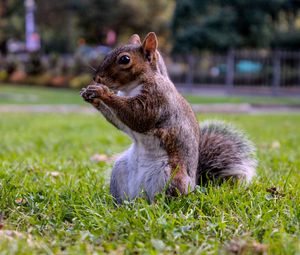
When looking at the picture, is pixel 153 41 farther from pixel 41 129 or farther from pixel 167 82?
pixel 41 129

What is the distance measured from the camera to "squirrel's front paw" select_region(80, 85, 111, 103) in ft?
7.22

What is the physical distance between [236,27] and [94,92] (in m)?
20.7

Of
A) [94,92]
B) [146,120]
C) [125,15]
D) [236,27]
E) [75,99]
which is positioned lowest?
[75,99]

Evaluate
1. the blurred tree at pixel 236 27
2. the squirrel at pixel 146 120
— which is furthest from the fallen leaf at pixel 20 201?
the blurred tree at pixel 236 27

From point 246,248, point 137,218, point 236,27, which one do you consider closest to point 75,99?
point 236,27

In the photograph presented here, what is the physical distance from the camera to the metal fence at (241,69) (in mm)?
17875

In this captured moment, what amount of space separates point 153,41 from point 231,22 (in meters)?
20.2

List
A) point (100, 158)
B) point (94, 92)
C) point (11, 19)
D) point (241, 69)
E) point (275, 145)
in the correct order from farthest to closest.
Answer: point (11, 19) < point (241, 69) < point (275, 145) < point (100, 158) < point (94, 92)

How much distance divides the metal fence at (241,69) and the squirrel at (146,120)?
15.6m

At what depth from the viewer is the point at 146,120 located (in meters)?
2.23

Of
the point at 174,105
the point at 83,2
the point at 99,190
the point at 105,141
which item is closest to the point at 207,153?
the point at 174,105

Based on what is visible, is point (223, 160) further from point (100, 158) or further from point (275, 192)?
point (100, 158)

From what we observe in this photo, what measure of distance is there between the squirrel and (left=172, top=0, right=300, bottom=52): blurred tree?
19525 millimetres

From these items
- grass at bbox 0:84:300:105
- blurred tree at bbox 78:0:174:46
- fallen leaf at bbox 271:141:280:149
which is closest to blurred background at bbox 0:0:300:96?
grass at bbox 0:84:300:105
